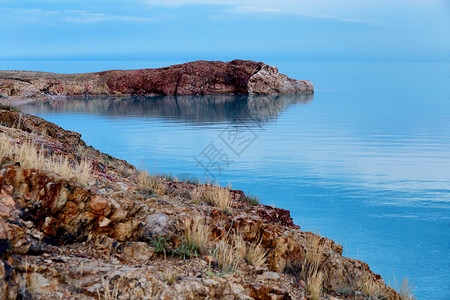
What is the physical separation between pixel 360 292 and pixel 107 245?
3.00 meters

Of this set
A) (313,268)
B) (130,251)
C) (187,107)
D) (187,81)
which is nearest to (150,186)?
(130,251)

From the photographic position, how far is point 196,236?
5.13 metres

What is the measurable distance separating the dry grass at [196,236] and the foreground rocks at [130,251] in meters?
0.05

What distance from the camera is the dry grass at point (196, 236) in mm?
5012

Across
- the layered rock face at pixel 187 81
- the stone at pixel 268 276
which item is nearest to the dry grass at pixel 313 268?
the stone at pixel 268 276

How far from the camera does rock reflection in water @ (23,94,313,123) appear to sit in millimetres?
30297

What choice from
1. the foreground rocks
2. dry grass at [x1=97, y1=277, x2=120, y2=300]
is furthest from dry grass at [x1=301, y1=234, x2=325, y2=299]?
dry grass at [x1=97, y1=277, x2=120, y2=300]

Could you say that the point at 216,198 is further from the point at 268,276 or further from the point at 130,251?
the point at 130,251

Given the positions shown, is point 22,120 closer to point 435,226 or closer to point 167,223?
point 167,223

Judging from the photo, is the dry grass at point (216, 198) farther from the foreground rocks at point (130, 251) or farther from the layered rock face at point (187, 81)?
the layered rock face at point (187, 81)

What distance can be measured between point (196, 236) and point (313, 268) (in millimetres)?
1507

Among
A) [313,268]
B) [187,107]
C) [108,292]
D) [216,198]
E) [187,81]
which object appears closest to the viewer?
[108,292]

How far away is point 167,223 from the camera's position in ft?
17.6

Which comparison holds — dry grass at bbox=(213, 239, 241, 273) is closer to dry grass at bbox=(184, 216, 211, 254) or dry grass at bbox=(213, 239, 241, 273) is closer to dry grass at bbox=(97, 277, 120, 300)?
dry grass at bbox=(184, 216, 211, 254)
